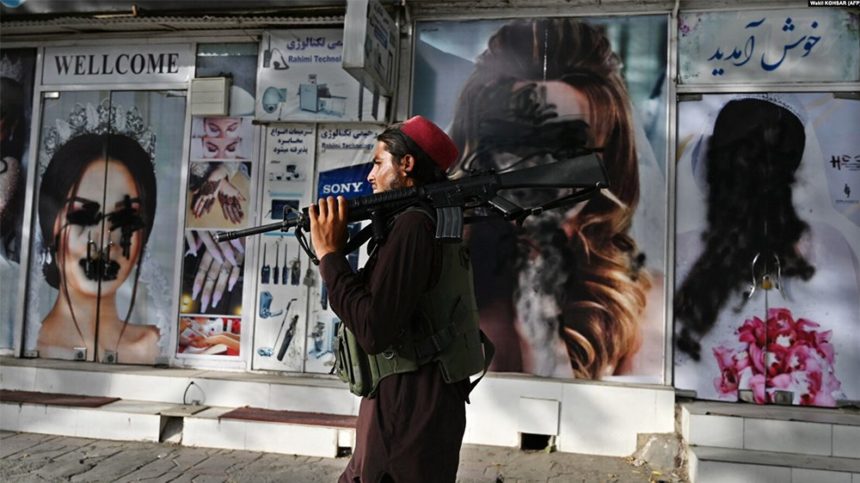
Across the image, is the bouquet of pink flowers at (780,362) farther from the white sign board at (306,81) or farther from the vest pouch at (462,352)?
the vest pouch at (462,352)

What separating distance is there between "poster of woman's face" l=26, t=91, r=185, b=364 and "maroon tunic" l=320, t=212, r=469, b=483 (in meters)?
5.27

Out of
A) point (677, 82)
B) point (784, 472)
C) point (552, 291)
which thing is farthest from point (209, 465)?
point (677, 82)

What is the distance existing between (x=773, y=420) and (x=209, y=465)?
429cm

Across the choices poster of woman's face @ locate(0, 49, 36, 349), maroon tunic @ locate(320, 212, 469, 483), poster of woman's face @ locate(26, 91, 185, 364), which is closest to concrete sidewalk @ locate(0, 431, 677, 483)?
poster of woman's face @ locate(26, 91, 185, 364)

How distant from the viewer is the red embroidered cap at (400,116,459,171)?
2.06 metres

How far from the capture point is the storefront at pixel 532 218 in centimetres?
555

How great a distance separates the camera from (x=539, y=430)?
214 inches

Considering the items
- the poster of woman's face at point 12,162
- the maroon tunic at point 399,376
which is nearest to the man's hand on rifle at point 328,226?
the maroon tunic at point 399,376

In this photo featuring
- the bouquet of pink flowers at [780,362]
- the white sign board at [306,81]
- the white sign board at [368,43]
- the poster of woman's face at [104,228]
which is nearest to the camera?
the white sign board at [368,43]

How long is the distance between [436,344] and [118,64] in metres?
6.32

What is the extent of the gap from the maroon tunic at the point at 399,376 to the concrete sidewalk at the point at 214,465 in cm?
291

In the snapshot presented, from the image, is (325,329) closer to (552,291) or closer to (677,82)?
(552,291)

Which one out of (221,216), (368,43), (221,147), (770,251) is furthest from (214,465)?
(770,251)

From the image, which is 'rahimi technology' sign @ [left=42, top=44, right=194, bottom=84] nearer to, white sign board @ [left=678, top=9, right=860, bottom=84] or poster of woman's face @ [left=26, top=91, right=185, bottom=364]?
poster of woman's face @ [left=26, top=91, right=185, bottom=364]
